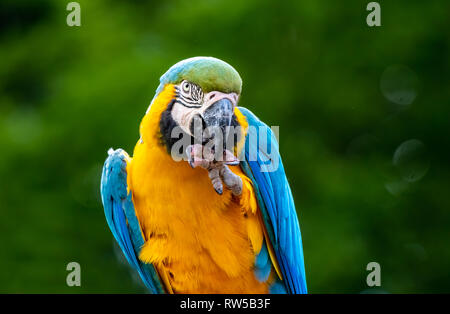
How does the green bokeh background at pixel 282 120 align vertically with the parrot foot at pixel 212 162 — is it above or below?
above

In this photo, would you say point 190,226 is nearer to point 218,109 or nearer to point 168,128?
point 168,128

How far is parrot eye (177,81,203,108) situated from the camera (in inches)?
119

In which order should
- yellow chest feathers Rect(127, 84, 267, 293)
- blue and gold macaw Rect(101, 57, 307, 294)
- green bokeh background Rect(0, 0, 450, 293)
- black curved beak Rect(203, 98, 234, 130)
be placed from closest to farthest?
black curved beak Rect(203, 98, 234, 130)
blue and gold macaw Rect(101, 57, 307, 294)
yellow chest feathers Rect(127, 84, 267, 293)
green bokeh background Rect(0, 0, 450, 293)

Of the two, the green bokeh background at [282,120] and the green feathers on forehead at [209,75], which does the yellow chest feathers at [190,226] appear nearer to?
the green feathers on forehead at [209,75]

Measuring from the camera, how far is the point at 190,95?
3.05 metres

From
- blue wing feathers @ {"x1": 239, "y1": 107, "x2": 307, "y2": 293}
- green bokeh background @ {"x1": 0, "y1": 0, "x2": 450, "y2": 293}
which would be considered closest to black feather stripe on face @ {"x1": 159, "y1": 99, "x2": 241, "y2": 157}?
blue wing feathers @ {"x1": 239, "y1": 107, "x2": 307, "y2": 293}

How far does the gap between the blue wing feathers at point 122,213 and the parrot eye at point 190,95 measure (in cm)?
62

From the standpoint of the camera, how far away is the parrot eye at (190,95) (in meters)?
3.04

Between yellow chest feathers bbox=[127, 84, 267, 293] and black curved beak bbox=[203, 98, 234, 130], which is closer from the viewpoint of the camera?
black curved beak bbox=[203, 98, 234, 130]

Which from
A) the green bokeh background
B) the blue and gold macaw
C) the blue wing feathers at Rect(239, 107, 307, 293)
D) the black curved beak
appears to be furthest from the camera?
the green bokeh background

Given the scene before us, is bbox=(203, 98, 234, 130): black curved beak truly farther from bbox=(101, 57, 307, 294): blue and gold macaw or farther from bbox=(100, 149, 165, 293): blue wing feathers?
bbox=(100, 149, 165, 293): blue wing feathers

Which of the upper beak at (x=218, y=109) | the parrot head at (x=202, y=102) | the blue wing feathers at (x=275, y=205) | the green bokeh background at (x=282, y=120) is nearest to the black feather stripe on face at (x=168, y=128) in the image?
the parrot head at (x=202, y=102)

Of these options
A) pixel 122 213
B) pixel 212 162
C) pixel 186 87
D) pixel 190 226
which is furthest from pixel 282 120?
pixel 212 162

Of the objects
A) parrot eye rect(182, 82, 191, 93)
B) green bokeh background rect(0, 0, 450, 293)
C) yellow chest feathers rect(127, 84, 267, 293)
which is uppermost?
green bokeh background rect(0, 0, 450, 293)
